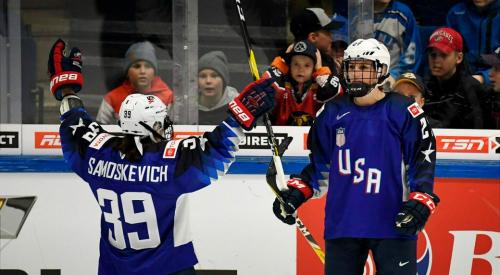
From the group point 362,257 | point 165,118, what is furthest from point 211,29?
point 362,257

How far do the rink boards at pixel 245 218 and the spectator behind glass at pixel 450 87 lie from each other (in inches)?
6.7

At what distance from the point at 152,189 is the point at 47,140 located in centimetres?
151

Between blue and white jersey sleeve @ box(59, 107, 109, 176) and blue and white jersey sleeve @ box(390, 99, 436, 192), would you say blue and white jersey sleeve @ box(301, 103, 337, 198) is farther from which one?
blue and white jersey sleeve @ box(59, 107, 109, 176)

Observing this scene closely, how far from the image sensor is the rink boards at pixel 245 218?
4.69m

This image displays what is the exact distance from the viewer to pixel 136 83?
483 centimetres

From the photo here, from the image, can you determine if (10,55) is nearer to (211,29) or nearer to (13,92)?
(13,92)

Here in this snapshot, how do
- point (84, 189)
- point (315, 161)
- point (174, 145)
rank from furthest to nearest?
point (84, 189) < point (315, 161) < point (174, 145)

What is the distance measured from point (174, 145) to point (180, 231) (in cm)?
31

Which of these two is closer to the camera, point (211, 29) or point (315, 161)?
point (315, 161)

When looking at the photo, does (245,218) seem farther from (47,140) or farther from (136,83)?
(47,140)

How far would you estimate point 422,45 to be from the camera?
4.89 meters

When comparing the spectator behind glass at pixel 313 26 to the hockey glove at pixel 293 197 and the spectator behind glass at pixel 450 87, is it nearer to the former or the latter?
the spectator behind glass at pixel 450 87

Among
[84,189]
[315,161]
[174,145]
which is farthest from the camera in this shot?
[84,189]

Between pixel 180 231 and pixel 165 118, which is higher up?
pixel 165 118
